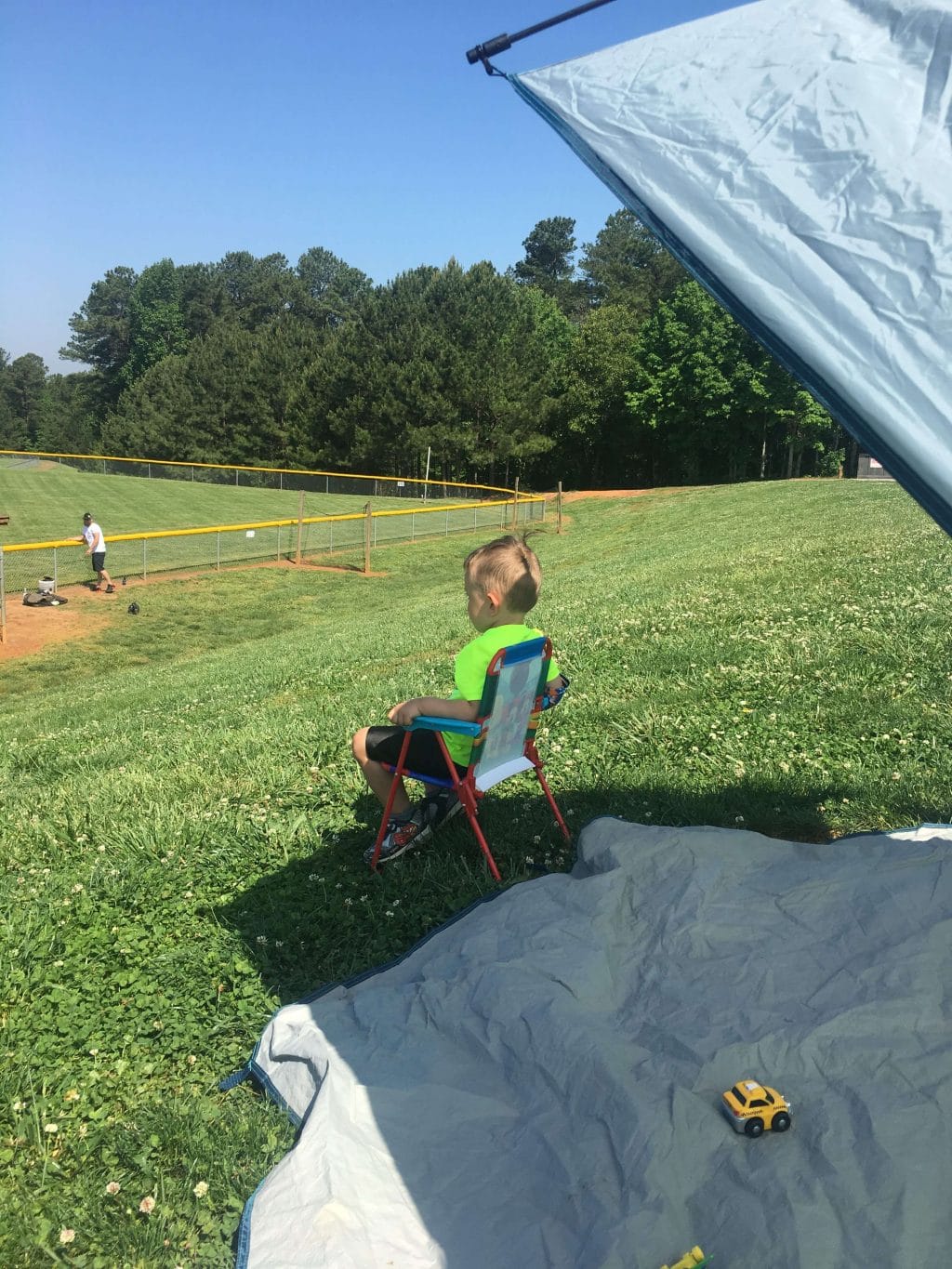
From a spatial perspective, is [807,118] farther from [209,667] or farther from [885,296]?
[209,667]

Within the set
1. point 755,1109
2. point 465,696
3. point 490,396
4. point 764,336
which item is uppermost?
point 490,396

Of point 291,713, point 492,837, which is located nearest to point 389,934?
point 492,837

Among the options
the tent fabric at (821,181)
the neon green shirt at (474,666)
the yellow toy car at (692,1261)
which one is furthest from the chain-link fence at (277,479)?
the yellow toy car at (692,1261)

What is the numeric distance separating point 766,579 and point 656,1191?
33.2 ft

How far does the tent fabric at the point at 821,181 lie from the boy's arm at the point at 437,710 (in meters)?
2.06

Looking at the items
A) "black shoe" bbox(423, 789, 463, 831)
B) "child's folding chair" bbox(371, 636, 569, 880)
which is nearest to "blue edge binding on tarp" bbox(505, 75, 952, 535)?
"child's folding chair" bbox(371, 636, 569, 880)

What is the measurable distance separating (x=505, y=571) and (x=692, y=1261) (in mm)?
2709

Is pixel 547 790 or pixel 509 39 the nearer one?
pixel 509 39

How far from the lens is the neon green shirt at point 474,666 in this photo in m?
4.23

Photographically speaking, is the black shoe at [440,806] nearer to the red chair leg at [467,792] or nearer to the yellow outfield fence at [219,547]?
the red chair leg at [467,792]

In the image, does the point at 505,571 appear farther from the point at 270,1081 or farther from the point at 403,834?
the point at 270,1081

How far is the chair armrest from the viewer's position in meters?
4.07

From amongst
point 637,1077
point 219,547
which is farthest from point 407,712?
point 219,547

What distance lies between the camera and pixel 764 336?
2451 millimetres
